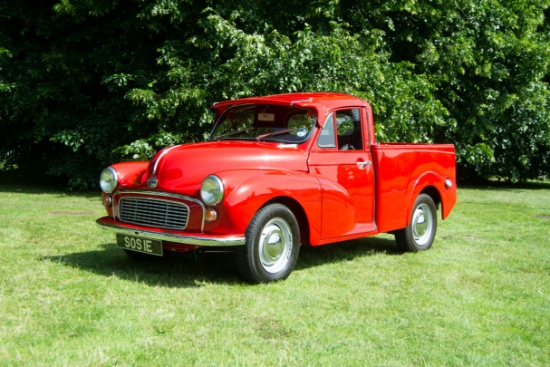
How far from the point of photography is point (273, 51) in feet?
43.0

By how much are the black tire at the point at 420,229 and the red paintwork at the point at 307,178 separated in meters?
0.19

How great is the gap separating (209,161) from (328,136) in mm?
1450

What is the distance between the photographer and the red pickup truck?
5.39 metres

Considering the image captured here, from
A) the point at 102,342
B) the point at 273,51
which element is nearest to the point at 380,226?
the point at 102,342

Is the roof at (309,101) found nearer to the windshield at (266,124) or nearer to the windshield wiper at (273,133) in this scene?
the windshield at (266,124)

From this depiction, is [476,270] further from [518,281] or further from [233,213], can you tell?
[233,213]

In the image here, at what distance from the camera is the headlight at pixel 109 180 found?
20.4 feet

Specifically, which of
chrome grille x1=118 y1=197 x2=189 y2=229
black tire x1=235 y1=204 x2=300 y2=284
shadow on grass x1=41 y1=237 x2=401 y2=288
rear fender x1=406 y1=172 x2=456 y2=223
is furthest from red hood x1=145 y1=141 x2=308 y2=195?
rear fender x1=406 y1=172 x2=456 y2=223

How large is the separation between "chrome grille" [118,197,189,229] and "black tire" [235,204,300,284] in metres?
0.59

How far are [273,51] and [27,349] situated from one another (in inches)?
401

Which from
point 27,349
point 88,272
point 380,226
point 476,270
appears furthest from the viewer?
point 380,226

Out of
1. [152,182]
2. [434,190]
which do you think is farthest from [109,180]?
[434,190]

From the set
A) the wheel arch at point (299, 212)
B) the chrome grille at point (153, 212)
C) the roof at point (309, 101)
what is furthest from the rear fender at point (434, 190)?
the chrome grille at point (153, 212)

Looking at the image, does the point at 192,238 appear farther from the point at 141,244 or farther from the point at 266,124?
the point at 266,124
